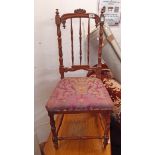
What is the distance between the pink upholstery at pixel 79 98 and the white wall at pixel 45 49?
55cm

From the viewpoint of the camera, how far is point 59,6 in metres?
1.94

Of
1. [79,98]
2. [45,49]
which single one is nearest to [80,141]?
[79,98]

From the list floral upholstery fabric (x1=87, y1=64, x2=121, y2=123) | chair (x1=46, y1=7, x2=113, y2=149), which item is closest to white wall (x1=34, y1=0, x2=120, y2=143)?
floral upholstery fabric (x1=87, y1=64, x2=121, y2=123)

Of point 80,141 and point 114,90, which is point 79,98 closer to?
point 80,141

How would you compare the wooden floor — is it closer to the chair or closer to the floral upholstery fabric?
the chair

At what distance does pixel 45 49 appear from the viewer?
6.63 ft

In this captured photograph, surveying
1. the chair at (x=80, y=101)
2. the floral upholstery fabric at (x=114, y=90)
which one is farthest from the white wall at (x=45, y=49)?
the chair at (x=80, y=101)

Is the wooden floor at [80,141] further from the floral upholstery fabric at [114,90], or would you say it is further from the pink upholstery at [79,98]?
the pink upholstery at [79,98]

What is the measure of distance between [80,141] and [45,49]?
0.88 m

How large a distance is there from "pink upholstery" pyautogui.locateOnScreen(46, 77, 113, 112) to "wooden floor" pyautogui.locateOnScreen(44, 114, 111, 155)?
0.32 m

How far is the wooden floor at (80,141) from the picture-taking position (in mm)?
1433
